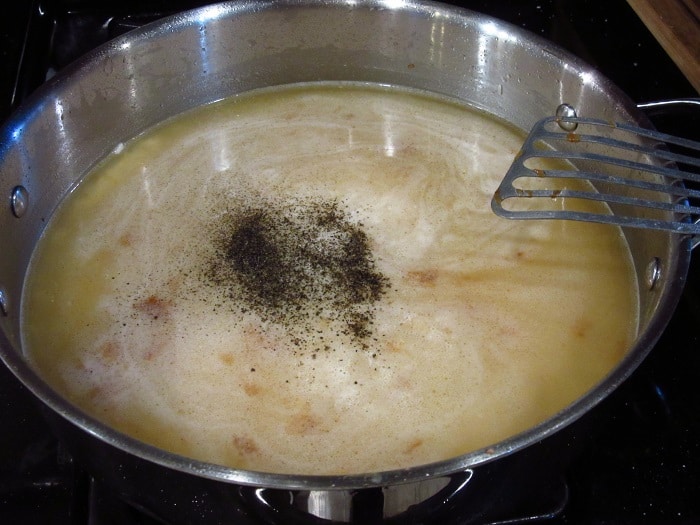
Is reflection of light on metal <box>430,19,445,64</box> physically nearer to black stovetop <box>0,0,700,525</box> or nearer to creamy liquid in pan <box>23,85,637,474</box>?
creamy liquid in pan <box>23,85,637,474</box>

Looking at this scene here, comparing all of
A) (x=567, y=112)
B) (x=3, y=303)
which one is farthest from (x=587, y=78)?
(x=3, y=303)

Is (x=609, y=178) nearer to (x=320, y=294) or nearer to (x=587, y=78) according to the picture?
(x=587, y=78)

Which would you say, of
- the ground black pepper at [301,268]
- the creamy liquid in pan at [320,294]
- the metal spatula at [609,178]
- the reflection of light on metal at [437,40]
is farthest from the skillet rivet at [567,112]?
the ground black pepper at [301,268]

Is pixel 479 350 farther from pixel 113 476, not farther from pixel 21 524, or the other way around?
pixel 21 524

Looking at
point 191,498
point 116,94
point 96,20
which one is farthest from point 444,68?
point 191,498

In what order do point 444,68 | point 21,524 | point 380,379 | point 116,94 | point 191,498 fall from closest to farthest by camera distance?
point 191,498
point 21,524
point 380,379
point 116,94
point 444,68

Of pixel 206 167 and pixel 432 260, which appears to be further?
pixel 206 167

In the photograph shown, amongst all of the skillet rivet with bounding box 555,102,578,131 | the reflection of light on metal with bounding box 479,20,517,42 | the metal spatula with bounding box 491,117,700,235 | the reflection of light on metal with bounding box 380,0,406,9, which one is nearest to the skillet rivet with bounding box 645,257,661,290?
the metal spatula with bounding box 491,117,700,235
